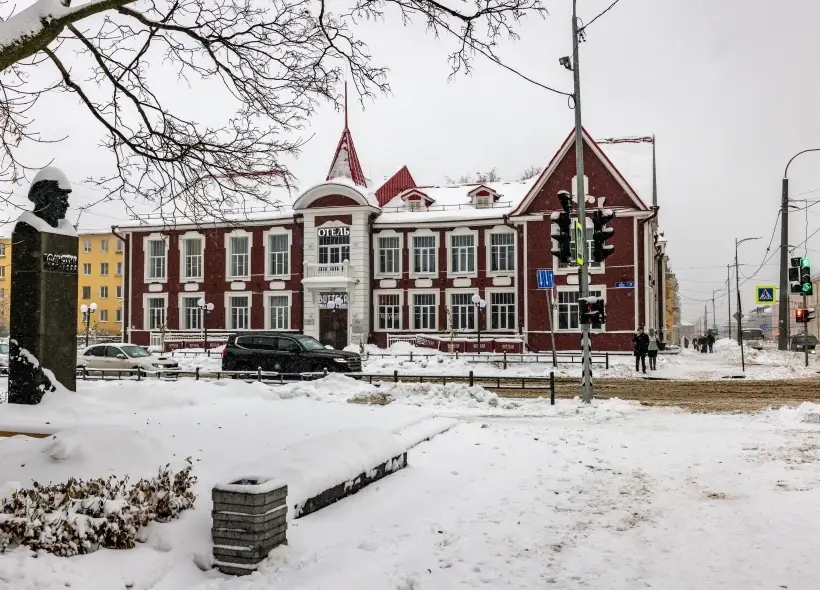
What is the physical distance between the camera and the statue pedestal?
453 inches

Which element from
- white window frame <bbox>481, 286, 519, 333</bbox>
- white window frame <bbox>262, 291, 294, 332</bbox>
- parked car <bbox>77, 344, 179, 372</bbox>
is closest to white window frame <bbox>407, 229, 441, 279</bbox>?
white window frame <bbox>481, 286, 519, 333</bbox>

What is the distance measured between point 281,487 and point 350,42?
7796 millimetres

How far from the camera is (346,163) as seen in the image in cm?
4438

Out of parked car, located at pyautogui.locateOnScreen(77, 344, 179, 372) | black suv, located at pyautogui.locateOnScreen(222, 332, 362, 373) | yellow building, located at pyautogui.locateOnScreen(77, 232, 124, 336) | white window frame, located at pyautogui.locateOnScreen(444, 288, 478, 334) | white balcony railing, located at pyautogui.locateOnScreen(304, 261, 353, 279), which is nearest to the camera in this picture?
black suv, located at pyautogui.locateOnScreen(222, 332, 362, 373)

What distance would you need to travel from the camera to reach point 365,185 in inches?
1816

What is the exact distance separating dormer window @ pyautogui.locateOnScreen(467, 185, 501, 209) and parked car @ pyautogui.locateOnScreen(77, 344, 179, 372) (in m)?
21.9

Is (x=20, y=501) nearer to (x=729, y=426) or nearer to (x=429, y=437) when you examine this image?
→ (x=429, y=437)

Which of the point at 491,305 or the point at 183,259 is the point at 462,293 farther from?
the point at 183,259

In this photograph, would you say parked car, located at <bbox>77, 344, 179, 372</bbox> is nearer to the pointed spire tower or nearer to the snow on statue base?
the snow on statue base

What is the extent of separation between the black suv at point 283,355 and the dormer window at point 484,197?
64.1ft

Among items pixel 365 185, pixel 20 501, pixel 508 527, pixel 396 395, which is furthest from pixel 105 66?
pixel 365 185

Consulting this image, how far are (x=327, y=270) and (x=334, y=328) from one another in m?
3.53

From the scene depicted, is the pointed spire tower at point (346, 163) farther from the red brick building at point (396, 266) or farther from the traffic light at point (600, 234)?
the traffic light at point (600, 234)

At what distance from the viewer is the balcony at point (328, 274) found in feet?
133
